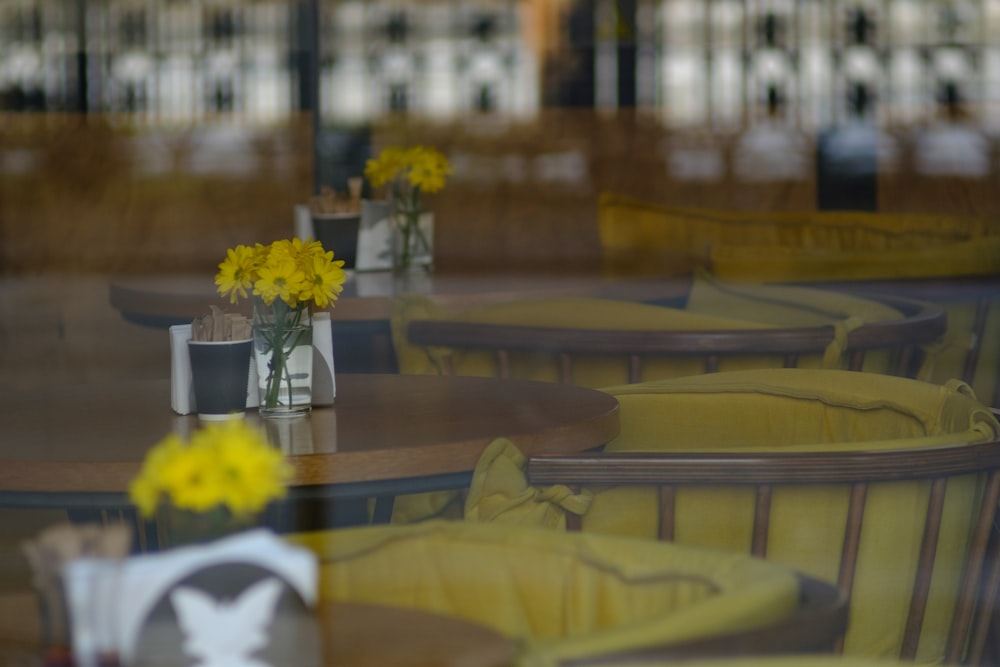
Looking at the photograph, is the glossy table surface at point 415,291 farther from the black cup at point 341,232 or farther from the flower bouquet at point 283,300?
the flower bouquet at point 283,300

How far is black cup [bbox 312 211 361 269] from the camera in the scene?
2662 millimetres

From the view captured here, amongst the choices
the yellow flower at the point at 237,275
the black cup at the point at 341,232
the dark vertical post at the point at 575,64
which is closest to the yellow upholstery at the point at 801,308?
the black cup at the point at 341,232

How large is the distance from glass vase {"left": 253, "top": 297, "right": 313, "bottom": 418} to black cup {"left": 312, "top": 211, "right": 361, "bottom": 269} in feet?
3.62

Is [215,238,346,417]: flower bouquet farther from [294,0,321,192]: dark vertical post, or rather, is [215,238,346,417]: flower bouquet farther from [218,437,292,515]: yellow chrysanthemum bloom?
[294,0,321,192]: dark vertical post

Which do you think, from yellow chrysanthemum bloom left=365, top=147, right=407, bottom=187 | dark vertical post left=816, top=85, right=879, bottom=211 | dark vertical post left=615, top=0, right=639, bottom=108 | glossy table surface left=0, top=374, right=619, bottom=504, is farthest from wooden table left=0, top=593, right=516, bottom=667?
dark vertical post left=615, top=0, right=639, bottom=108

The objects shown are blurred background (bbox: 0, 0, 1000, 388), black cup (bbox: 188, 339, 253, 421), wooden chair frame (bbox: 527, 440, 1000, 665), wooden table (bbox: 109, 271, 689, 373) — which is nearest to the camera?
wooden chair frame (bbox: 527, 440, 1000, 665)

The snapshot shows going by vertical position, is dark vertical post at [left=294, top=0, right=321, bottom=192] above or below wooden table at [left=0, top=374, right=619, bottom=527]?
above

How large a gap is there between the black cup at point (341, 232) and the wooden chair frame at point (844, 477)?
54.7 inches

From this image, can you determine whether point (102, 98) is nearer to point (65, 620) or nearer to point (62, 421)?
point (62, 421)

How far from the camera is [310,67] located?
4719 mm

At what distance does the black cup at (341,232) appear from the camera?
→ 266 cm

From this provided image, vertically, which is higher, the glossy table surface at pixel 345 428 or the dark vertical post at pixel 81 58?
the dark vertical post at pixel 81 58

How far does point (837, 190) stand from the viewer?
4.54m

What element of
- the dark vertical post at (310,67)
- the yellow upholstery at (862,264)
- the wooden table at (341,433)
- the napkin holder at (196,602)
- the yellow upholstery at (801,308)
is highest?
the dark vertical post at (310,67)
